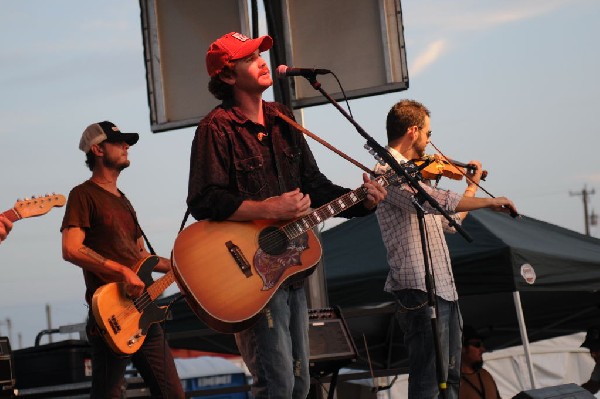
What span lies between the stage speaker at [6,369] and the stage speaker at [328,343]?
2052mm

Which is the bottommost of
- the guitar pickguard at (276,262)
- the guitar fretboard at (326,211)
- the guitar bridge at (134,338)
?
the guitar bridge at (134,338)

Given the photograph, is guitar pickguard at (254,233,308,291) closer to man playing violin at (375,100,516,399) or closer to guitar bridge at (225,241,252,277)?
guitar bridge at (225,241,252,277)

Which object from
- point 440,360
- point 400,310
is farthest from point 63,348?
point 440,360

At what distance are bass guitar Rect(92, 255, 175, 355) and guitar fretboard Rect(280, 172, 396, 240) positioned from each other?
1593 mm

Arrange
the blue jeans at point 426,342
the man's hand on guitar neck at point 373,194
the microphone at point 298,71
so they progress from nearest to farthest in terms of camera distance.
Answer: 1. the man's hand on guitar neck at point 373,194
2. the microphone at point 298,71
3. the blue jeans at point 426,342

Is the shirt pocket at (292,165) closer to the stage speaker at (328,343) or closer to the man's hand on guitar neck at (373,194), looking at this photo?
the man's hand on guitar neck at (373,194)

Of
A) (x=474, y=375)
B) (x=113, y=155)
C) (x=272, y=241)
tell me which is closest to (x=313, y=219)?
(x=272, y=241)

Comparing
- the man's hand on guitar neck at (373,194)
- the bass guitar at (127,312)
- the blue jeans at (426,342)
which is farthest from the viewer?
the blue jeans at (426,342)

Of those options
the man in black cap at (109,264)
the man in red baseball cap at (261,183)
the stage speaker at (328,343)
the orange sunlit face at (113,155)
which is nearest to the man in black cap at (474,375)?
the stage speaker at (328,343)

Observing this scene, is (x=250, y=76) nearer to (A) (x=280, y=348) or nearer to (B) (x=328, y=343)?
(A) (x=280, y=348)

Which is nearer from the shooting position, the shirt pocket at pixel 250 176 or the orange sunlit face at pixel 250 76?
the shirt pocket at pixel 250 176

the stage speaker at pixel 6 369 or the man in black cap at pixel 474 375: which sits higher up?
the stage speaker at pixel 6 369

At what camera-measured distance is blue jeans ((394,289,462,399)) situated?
5.81 meters

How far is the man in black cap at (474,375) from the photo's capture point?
29.2 ft
